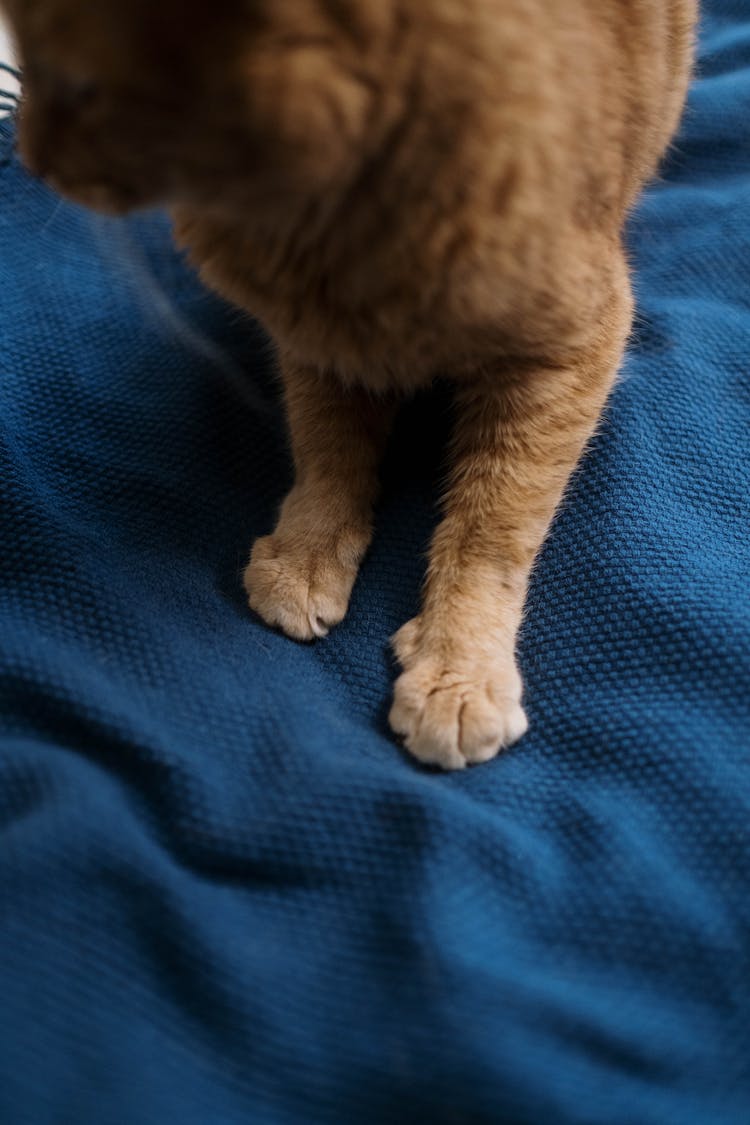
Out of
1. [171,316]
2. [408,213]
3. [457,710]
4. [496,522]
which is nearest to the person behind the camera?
[408,213]

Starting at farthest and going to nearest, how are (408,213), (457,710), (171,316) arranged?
(171,316) < (457,710) < (408,213)

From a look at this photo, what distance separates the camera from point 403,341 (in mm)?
892

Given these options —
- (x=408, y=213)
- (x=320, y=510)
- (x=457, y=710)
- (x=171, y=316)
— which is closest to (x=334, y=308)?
(x=408, y=213)

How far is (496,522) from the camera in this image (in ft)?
3.35

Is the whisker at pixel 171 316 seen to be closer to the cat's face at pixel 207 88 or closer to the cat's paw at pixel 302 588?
the cat's paw at pixel 302 588

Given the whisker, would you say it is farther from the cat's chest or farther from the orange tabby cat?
the cat's chest

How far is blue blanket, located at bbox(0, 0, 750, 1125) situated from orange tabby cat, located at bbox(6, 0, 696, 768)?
0.21ft

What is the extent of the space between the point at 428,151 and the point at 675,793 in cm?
59

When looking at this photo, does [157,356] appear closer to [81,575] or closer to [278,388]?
[278,388]

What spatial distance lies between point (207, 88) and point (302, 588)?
52 centimetres

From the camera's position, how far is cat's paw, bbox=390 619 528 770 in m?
0.92

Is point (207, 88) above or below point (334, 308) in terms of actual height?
above

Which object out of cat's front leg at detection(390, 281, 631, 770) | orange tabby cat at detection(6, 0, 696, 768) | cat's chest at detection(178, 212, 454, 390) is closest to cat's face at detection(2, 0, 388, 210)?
orange tabby cat at detection(6, 0, 696, 768)

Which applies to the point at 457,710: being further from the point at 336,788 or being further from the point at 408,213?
the point at 408,213
